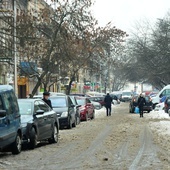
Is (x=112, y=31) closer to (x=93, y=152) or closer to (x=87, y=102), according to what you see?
(x=87, y=102)

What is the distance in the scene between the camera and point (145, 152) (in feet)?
51.0

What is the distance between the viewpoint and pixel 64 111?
27.1 metres

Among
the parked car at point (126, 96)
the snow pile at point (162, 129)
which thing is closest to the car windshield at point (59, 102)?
the snow pile at point (162, 129)

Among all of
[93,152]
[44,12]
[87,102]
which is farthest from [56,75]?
[93,152]

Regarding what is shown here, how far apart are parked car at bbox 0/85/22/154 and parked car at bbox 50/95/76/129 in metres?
10.8

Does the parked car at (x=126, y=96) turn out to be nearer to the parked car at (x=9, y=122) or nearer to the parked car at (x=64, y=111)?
the parked car at (x=64, y=111)

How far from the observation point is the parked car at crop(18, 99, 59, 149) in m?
16.6

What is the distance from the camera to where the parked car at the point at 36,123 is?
16.6 meters

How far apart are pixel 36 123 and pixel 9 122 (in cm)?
250

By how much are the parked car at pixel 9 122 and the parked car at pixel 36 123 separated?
0.66 meters

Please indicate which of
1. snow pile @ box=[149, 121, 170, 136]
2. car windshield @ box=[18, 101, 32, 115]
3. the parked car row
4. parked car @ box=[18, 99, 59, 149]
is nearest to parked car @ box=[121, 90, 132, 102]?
snow pile @ box=[149, 121, 170, 136]

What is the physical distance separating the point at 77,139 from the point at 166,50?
46.2 meters

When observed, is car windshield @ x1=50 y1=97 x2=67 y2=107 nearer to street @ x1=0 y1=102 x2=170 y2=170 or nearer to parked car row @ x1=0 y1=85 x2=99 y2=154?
street @ x1=0 y1=102 x2=170 y2=170

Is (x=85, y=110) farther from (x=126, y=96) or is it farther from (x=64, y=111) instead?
(x=126, y=96)
